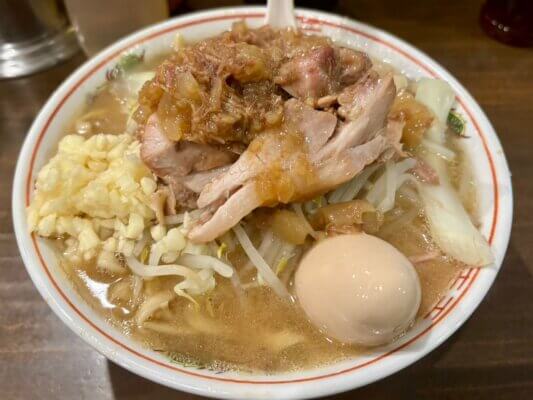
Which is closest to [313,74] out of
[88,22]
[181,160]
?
[181,160]

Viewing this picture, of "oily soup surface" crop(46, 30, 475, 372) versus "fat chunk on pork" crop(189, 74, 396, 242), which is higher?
"fat chunk on pork" crop(189, 74, 396, 242)

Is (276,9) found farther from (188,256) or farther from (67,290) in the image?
(67,290)

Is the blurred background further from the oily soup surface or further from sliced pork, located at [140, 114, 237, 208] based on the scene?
the oily soup surface

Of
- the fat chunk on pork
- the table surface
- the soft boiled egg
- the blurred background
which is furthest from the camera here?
the blurred background

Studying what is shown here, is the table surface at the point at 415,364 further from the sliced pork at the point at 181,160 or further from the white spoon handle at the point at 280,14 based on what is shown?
the white spoon handle at the point at 280,14

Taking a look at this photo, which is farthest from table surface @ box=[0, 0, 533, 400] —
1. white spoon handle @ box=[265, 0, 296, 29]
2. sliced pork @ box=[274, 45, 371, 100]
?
white spoon handle @ box=[265, 0, 296, 29]

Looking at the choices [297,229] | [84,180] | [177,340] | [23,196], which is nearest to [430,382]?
[297,229]
